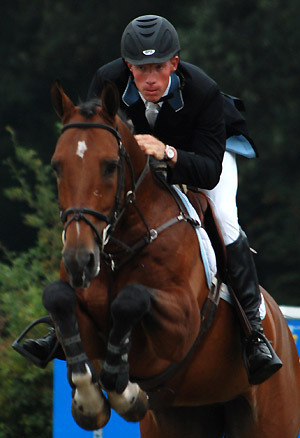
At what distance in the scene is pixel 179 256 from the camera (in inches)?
212

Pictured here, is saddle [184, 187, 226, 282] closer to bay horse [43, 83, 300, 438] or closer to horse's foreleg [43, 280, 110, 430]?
bay horse [43, 83, 300, 438]

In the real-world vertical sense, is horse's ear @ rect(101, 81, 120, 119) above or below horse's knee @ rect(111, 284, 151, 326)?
above

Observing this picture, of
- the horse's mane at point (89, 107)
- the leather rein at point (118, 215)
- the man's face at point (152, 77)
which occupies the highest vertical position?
the horse's mane at point (89, 107)

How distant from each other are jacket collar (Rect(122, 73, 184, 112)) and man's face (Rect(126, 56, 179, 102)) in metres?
0.09

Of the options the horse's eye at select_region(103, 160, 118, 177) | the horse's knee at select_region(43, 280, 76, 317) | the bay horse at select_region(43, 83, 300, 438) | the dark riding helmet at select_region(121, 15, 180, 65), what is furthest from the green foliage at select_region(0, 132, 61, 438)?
the horse's eye at select_region(103, 160, 118, 177)

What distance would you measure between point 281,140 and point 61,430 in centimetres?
1301

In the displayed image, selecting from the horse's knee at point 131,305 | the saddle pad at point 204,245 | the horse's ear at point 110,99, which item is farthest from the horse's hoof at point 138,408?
the horse's ear at point 110,99

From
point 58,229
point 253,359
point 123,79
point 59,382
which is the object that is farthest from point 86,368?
point 58,229

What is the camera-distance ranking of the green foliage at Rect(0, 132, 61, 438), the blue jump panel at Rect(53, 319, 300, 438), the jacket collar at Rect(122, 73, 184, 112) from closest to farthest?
the jacket collar at Rect(122, 73, 184, 112) < the blue jump panel at Rect(53, 319, 300, 438) < the green foliage at Rect(0, 132, 61, 438)

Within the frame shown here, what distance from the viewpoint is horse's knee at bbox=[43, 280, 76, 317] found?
4.98 metres

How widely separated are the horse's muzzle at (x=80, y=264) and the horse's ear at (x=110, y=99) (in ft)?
2.49

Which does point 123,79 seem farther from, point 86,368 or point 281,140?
point 281,140

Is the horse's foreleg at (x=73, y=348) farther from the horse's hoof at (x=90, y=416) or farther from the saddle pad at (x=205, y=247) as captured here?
the saddle pad at (x=205, y=247)

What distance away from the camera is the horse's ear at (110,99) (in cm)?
493
